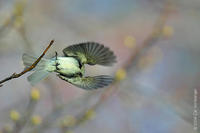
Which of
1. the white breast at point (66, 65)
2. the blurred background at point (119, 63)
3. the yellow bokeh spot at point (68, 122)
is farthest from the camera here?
the blurred background at point (119, 63)

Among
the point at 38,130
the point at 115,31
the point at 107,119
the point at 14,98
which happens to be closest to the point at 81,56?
the point at 38,130

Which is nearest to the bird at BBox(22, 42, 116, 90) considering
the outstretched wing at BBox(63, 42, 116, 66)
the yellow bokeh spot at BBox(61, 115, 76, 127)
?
the outstretched wing at BBox(63, 42, 116, 66)

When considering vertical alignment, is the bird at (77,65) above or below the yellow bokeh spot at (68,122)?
above

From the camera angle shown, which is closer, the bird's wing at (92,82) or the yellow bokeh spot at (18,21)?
the bird's wing at (92,82)

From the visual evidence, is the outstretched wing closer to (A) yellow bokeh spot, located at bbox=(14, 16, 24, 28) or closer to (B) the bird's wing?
(B) the bird's wing

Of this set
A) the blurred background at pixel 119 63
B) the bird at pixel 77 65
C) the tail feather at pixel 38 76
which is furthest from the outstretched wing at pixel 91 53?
the blurred background at pixel 119 63

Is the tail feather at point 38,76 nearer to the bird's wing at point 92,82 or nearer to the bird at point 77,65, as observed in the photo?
the bird at point 77,65

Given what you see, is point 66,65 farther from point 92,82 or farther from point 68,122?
point 68,122

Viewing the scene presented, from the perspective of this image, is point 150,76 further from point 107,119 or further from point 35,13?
point 35,13
